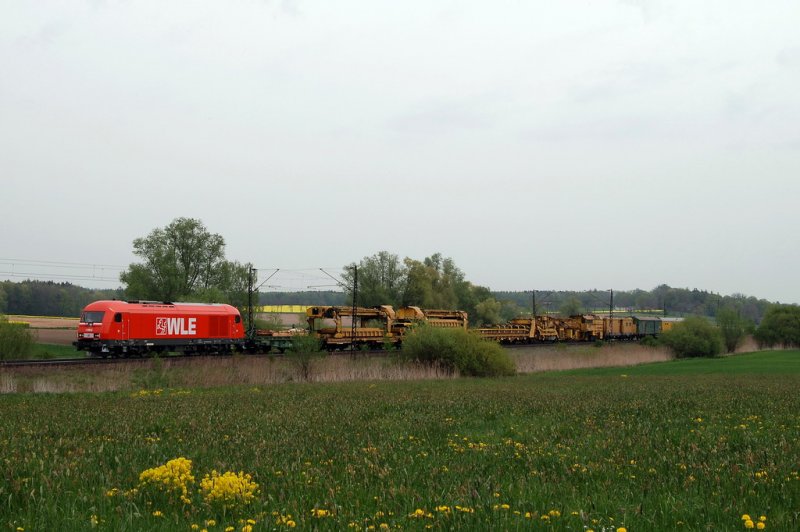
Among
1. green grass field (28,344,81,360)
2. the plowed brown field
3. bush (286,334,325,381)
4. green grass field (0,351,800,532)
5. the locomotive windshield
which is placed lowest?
green grass field (28,344,81,360)

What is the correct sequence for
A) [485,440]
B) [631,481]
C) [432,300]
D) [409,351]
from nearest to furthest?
[631,481], [485,440], [409,351], [432,300]

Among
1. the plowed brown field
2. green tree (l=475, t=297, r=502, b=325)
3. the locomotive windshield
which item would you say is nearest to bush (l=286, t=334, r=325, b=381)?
the locomotive windshield

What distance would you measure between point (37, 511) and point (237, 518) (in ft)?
6.13

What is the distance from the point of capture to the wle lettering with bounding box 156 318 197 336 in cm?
4929

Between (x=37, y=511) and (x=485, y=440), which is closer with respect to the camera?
(x=37, y=511)

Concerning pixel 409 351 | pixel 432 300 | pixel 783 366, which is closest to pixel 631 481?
pixel 409 351

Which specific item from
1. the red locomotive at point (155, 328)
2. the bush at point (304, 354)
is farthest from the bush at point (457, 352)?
the red locomotive at point (155, 328)

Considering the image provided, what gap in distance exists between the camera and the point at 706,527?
5816mm

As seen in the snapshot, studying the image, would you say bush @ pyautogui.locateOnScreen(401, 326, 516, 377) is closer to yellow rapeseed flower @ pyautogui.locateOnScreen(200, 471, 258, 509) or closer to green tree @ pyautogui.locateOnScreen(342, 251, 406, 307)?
yellow rapeseed flower @ pyautogui.locateOnScreen(200, 471, 258, 509)

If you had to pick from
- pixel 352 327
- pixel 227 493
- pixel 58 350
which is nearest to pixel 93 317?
pixel 352 327

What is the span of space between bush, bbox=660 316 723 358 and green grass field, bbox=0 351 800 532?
228 ft

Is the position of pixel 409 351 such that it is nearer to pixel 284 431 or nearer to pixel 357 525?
pixel 284 431

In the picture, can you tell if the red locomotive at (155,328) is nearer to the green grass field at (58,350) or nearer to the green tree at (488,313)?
the green grass field at (58,350)

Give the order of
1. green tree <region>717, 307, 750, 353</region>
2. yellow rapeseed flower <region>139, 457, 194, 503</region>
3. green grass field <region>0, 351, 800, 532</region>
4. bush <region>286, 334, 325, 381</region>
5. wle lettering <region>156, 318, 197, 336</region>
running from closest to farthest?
green grass field <region>0, 351, 800, 532</region>, yellow rapeseed flower <region>139, 457, 194, 503</region>, bush <region>286, 334, 325, 381</region>, wle lettering <region>156, 318, 197, 336</region>, green tree <region>717, 307, 750, 353</region>
